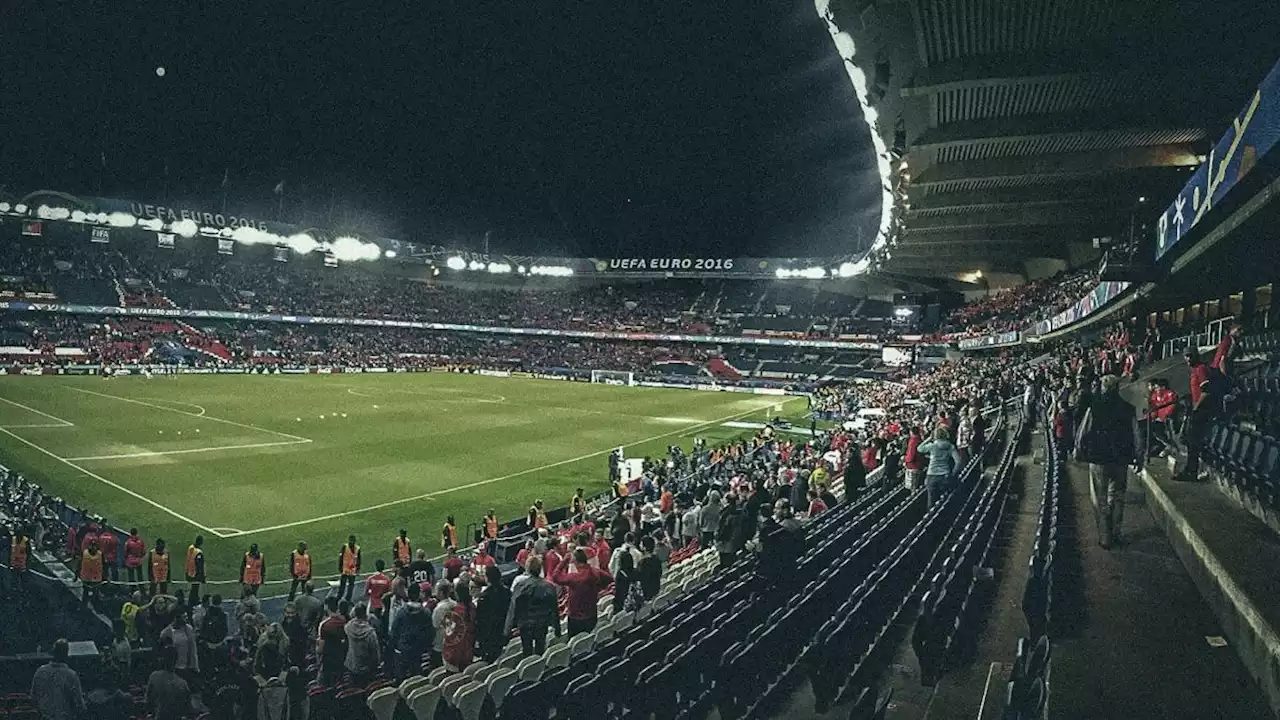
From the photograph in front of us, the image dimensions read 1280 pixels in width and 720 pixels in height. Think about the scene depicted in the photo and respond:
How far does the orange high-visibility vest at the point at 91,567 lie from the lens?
12.0 metres

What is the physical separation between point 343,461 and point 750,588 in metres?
20.9

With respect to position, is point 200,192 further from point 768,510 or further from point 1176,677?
point 1176,677

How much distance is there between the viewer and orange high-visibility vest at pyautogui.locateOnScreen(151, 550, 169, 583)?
12227mm

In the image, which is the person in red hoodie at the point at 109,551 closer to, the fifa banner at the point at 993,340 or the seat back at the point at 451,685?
the seat back at the point at 451,685

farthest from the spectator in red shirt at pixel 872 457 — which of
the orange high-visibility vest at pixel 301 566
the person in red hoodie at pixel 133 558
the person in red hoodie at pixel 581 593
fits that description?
the person in red hoodie at pixel 133 558

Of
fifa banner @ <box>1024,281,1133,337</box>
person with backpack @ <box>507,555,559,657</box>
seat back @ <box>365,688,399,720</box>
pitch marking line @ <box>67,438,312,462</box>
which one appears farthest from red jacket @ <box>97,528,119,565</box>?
fifa banner @ <box>1024,281,1133,337</box>

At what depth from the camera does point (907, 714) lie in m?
4.38

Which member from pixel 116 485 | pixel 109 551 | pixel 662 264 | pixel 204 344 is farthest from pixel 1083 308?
pixel 662 264

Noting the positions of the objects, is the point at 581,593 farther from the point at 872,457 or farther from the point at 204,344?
the point at 204,344

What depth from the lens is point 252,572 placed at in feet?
39.5

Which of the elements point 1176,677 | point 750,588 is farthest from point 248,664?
point 1176,677

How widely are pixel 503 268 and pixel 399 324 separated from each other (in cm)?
1569

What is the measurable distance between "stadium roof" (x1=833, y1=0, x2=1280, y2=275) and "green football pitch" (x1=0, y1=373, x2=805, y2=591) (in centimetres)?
1337

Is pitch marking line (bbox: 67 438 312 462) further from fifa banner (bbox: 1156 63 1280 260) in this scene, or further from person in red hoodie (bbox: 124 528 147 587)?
fifa banner (bbox: 1156 63 1280 260)
